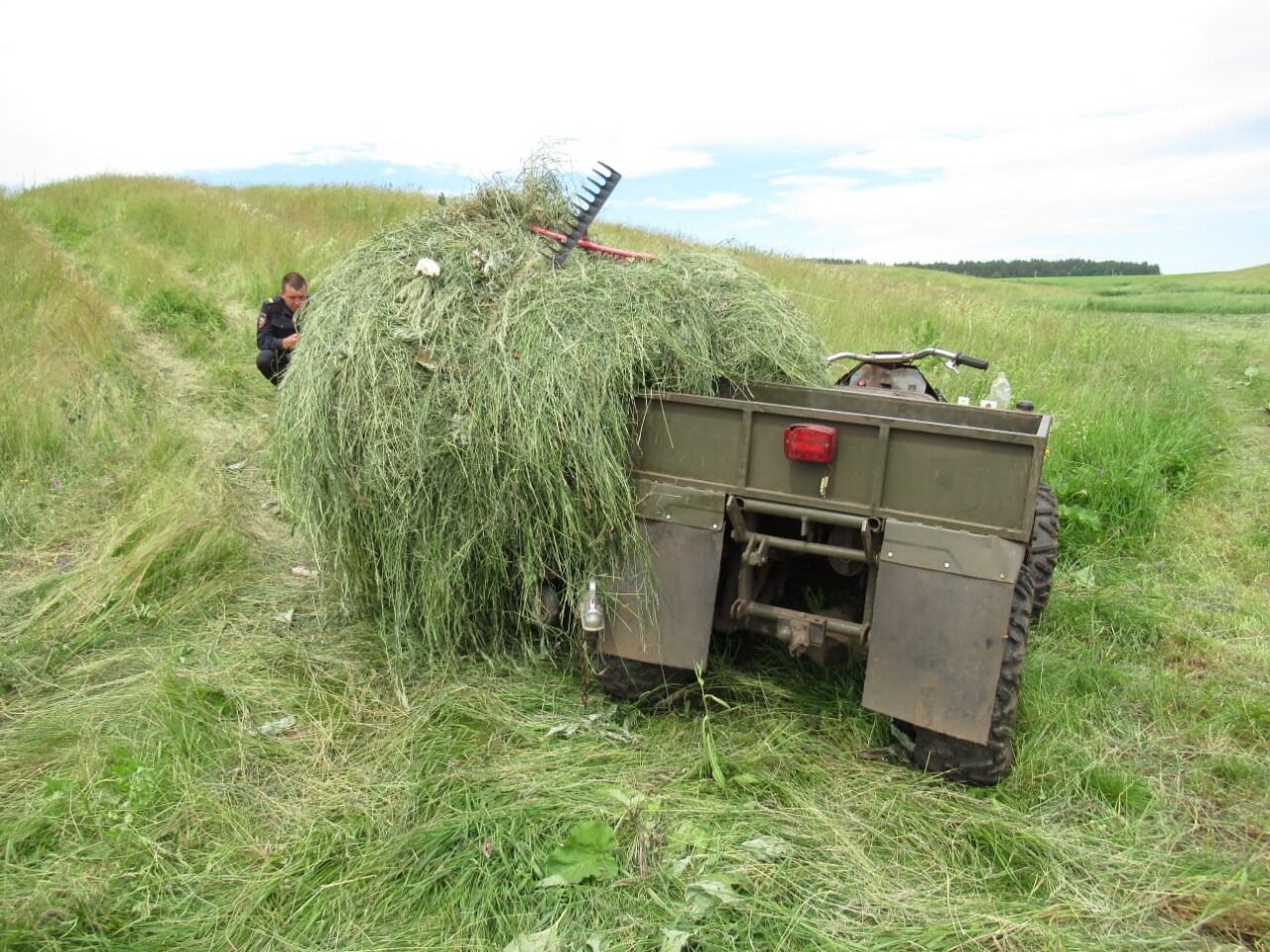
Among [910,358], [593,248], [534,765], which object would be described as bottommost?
[534,765]

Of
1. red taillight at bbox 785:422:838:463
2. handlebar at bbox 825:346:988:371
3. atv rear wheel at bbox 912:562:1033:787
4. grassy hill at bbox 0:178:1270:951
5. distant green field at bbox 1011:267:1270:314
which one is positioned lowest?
grassy hill at bbox 0:178:1270:951

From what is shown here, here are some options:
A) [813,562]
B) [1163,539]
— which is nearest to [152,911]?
[813,562]

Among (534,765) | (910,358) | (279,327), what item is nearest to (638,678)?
(534,765)

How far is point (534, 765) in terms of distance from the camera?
10.0ft

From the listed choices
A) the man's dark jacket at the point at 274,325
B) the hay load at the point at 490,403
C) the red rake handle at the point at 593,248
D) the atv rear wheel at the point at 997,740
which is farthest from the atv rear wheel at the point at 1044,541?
the man's dark jacket at the point at 274,325

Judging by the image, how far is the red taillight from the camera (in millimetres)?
2865

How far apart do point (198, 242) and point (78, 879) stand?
41.1 ft

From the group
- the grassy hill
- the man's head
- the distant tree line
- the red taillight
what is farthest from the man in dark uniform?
the distant tree line

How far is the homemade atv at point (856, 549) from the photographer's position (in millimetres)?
2758

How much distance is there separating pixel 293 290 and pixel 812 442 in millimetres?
4917

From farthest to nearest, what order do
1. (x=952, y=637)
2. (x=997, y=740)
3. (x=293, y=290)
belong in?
(x=293, y=290)
(x=997, y=740)
(x=952, y=637)

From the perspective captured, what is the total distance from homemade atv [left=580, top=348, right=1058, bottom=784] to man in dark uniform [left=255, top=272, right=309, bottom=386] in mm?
4257

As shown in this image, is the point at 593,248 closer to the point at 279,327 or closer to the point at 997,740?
the point at 997,740

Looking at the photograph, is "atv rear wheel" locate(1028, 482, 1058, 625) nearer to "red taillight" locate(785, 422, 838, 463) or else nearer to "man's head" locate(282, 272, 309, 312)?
"red taillight" locate(785, 422, 838, 463)
